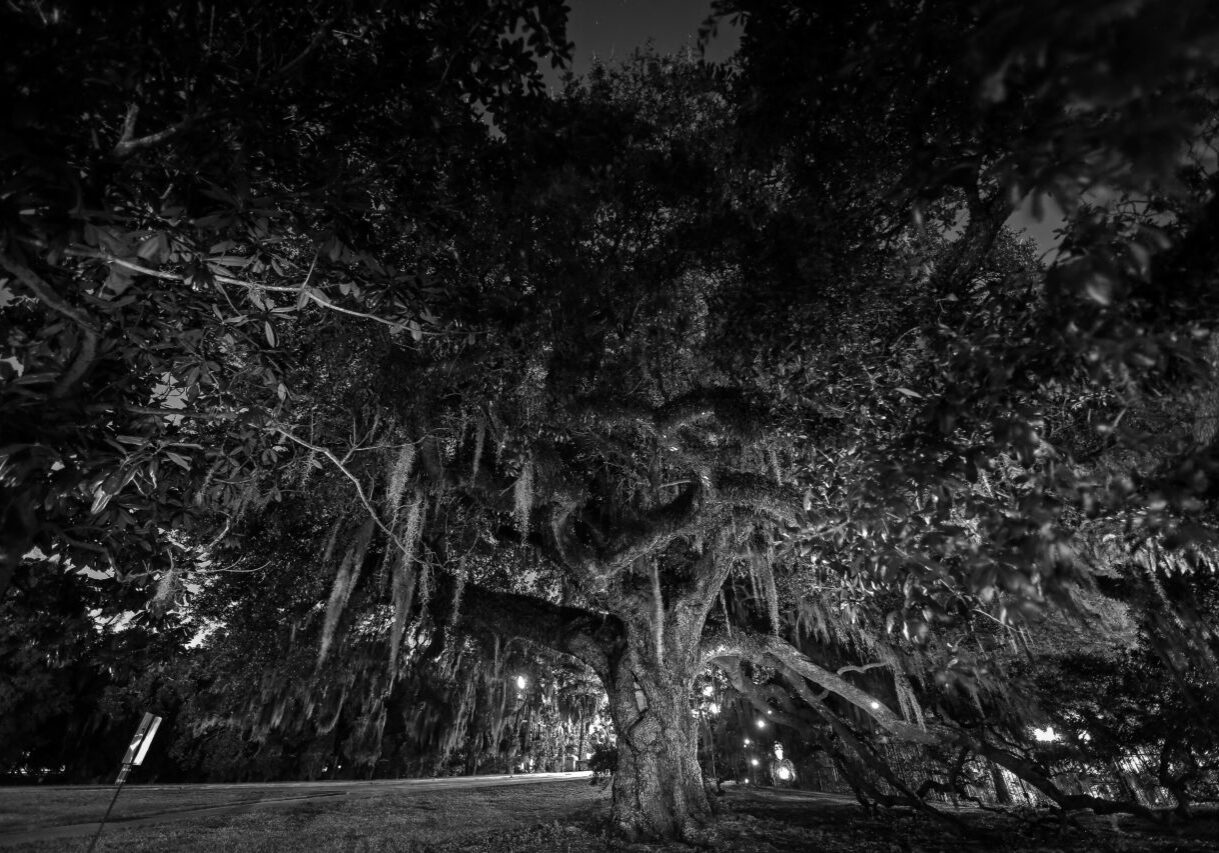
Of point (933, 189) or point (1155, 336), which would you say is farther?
point (933, 189)

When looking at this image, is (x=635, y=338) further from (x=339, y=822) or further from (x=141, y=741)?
(x=339, y=822)

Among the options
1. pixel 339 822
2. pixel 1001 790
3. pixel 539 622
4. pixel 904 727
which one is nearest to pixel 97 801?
pixel 339 822

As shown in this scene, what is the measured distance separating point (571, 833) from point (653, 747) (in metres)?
1.81

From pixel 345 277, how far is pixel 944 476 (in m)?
4.33

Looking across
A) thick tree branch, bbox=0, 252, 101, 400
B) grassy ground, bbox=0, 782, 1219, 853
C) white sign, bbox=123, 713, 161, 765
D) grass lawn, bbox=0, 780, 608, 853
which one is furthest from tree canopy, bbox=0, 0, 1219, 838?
grass lawn, bbox=0, 780, 608, 853

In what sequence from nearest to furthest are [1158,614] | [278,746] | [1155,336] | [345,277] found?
[1155,336] < [345,277] < [1158,614] < [278,746]

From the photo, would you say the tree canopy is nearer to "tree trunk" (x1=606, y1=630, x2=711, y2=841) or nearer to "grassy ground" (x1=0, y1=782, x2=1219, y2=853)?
"tree trunk" (x1=606, y1=630, x2=711, y2=841)

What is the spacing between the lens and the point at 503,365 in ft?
18.7

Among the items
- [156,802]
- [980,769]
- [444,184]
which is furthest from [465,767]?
[444,184]

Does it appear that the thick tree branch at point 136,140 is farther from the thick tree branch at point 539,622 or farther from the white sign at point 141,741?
the thick tree branch at point 539,622

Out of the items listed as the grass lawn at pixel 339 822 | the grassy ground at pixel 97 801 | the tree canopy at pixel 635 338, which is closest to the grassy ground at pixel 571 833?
the grass lawn at pixel 339 822

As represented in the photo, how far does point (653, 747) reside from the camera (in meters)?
7.86

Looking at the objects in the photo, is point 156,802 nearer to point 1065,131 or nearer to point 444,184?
point 444,184

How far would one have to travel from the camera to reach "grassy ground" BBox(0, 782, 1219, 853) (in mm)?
6789
